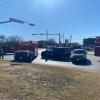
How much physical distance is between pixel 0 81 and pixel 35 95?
2.92 m

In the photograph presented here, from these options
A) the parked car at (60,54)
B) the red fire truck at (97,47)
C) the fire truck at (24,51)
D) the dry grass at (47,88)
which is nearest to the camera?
the dry grass at (47,88)

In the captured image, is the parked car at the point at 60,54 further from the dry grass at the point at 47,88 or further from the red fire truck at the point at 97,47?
the dry grass at the point at 47,88

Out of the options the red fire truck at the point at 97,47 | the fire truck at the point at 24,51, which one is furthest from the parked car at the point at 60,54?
the red fire truck at the point at 97,47

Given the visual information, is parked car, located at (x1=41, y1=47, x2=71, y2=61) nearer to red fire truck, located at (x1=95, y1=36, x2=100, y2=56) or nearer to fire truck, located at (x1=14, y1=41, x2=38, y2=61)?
fire truck, located at (x1=14, y1=41, x2=38, y2=61)

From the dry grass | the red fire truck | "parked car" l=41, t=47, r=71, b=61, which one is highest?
the red fire truck

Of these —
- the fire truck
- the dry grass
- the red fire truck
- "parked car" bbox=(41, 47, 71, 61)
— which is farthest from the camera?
the red fire truck

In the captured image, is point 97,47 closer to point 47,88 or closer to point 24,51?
point 24,51

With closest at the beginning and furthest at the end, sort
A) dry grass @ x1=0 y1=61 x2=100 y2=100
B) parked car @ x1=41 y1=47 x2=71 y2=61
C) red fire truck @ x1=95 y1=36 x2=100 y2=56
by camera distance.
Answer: dry grass @ x1=0 y1=61 x2=100 y2=100, parked car @ x1=41 y1=47 x2=71 y2=61, red fire truck @ x1=95 y1=36 x2=100 y2=56

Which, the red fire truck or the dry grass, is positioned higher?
the red fire truck

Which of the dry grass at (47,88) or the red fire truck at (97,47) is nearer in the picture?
the dry grass at (47,88)

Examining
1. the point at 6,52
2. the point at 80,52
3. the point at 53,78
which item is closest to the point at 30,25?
the point at 6,52

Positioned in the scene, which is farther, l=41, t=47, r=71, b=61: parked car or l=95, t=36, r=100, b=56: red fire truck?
l=95, t=36, r=100, b=56: red fire truck

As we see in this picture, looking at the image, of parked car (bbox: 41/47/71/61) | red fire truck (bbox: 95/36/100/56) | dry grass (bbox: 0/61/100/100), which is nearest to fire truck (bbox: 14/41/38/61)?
parked car (bbox: 41/47/71/61)

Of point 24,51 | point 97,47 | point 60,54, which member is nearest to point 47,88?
point 24,51
